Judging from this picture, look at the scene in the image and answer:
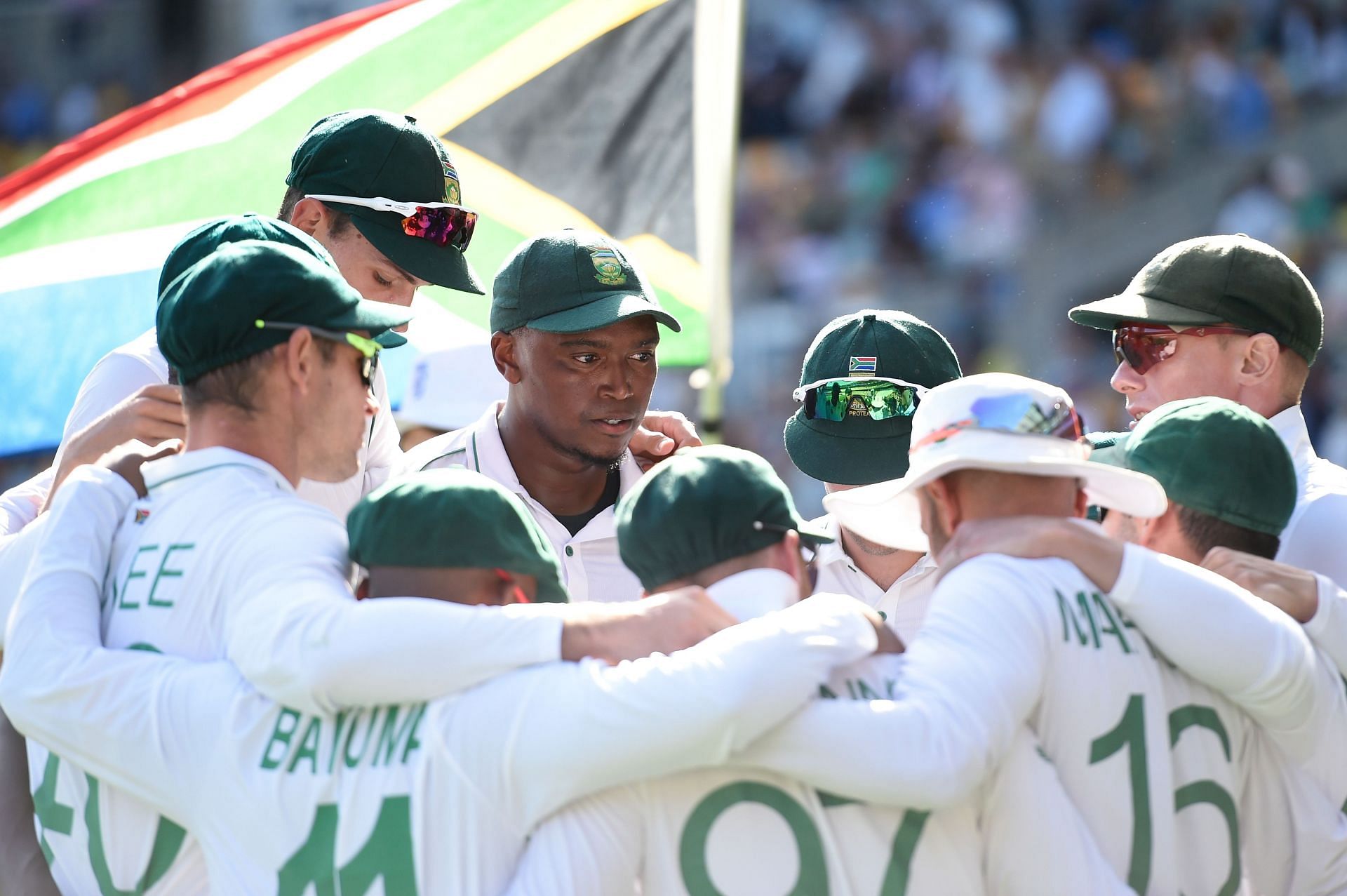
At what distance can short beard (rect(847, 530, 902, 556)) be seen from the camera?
4.15 meters

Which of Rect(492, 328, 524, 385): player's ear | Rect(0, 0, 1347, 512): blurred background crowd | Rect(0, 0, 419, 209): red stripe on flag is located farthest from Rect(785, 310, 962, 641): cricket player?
Rect(0, 0, 1347, 512): blurred background crowd

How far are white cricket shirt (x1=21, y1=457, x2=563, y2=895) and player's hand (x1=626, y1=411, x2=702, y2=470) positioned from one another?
1.58 m

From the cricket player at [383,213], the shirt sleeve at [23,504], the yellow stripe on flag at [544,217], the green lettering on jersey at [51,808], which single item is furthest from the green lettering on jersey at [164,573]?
the yellow stripe on flag at [544,217]

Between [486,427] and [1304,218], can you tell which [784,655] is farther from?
[1304,218]

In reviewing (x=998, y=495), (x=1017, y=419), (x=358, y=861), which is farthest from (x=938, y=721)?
(x=358, y=861)

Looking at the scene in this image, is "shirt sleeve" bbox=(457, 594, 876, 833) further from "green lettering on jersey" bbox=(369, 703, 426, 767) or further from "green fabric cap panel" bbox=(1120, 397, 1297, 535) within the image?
"green fabric cap panel" bbox=(1120, 397, 1297, 535)

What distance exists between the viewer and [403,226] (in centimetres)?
427

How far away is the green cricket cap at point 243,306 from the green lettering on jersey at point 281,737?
27.0 inches

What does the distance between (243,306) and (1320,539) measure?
233 centimetres

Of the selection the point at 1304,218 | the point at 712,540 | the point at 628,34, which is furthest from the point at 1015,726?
the point at 1304,218

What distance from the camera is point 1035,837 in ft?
8.54

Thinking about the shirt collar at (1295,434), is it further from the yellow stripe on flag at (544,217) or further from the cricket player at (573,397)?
the yellow stripe on flag at (544,217)

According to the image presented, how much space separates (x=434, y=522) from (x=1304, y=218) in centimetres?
1236

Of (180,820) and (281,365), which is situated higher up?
(281,365)
